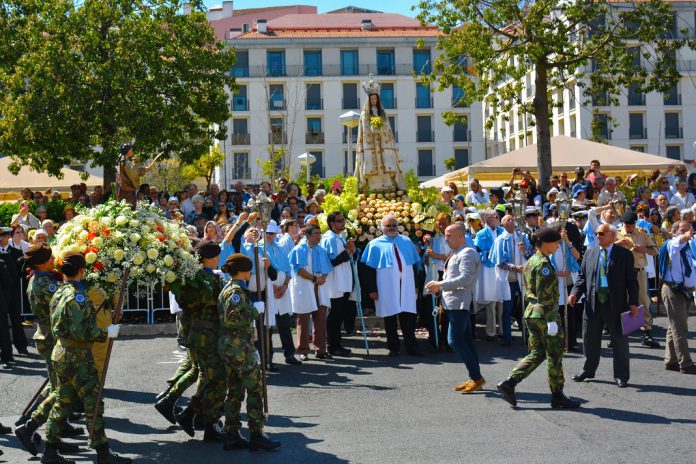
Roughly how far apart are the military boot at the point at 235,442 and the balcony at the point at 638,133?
6143cm

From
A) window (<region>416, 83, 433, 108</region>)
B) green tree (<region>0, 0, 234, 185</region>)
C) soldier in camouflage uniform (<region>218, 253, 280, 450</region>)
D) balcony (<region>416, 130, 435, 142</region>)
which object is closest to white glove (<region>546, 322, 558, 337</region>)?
soldier in camouflage uniform (<region>218, 253, 280, 450</region>)

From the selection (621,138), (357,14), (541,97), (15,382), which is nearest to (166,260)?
(15,382)

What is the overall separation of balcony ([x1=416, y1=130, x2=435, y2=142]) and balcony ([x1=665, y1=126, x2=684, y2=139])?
1638 centimetres

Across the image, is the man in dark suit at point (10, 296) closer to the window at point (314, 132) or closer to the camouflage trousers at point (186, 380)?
the camouflage trousers at point (186, 380)

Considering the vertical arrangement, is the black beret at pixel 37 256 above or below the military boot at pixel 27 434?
above

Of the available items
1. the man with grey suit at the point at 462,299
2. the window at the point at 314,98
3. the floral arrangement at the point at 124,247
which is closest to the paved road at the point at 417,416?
the man with grey suit at the point at 462,299

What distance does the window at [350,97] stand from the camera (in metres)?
70.4

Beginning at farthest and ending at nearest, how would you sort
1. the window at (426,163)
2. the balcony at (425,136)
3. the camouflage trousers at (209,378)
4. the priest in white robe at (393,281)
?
the window at (426,163) → the balcony at (425,136) → the priest in white robe at (393,281) → the camouflage trousers at (209,378)

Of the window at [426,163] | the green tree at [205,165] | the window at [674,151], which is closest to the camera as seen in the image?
the green tree at [205,165]

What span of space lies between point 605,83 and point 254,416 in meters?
19.9

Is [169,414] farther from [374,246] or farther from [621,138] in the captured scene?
[621,138]

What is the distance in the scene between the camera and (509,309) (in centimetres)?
1481

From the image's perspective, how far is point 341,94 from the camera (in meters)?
70.3

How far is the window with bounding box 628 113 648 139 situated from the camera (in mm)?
66312
